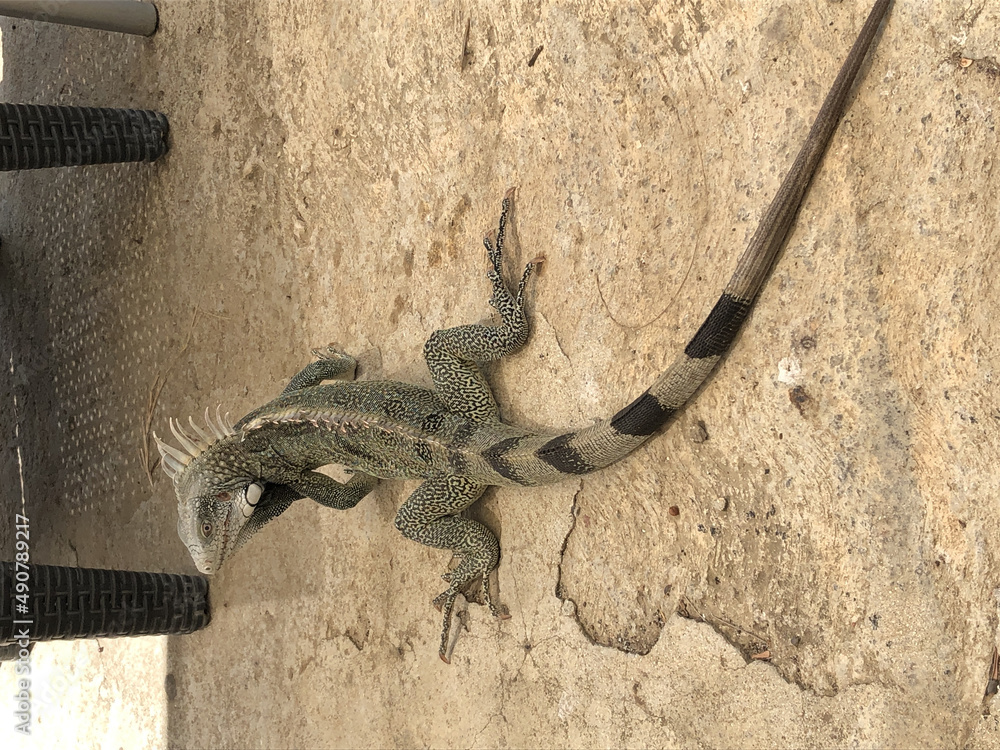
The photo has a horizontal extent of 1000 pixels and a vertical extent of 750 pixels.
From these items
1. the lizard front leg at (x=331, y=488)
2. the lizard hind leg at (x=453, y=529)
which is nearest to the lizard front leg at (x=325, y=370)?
the lizard front leg at (x=331, y=488)

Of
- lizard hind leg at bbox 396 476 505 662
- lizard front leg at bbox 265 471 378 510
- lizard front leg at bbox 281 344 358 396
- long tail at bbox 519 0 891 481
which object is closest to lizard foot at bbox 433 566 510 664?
lizard hind leg at bbox 396 476 505 662

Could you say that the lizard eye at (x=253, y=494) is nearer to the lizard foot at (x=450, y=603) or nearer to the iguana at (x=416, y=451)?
the iguana at (x=416, y=451)

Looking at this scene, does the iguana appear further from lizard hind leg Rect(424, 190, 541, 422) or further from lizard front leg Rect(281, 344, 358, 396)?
lizard front leg Rect(281, 344, 358, 396)

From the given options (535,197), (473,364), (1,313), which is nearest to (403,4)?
(535,197)

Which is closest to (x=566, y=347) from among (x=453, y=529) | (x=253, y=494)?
(x=453, y=529)

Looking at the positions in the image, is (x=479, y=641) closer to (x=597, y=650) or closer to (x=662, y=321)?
(x=597, y=650)
